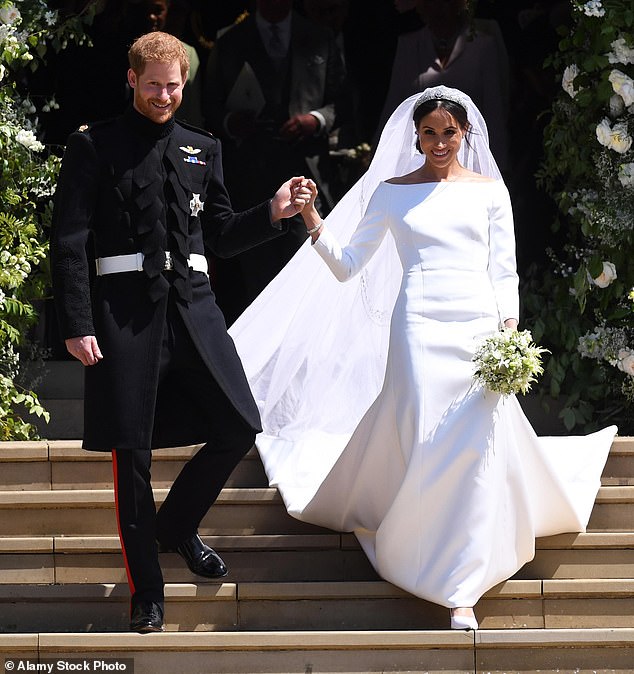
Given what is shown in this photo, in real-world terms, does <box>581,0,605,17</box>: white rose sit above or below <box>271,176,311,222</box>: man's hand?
above

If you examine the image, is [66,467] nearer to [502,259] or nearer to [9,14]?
[502,259]

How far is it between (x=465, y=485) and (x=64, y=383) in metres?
3.77

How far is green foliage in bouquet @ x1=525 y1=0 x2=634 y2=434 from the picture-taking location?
21.7ft

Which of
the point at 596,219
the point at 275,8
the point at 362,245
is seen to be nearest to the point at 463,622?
the point at 362,245

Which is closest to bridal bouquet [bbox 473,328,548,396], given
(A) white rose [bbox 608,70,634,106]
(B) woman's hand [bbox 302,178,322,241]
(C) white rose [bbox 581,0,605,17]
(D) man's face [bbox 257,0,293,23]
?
(B) woman's hand [bbox 302,178,322,241]

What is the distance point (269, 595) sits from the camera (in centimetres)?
494

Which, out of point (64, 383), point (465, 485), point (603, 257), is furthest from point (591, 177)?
point (64, 383)

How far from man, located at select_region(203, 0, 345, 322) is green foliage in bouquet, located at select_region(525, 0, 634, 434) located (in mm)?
1666

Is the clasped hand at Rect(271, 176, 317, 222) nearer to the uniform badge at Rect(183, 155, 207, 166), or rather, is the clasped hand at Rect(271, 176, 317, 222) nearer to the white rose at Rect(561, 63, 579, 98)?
the uniform badge at Rect(183, 155, 207, 166)

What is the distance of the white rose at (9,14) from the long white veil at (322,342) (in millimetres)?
1968

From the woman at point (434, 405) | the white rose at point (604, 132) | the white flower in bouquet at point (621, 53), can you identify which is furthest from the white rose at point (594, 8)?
the woman at point (434, 405)

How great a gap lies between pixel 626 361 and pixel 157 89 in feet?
9.94

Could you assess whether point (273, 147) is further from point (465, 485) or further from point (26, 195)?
point (465, 485)

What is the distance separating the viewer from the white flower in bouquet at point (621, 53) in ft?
21.5
